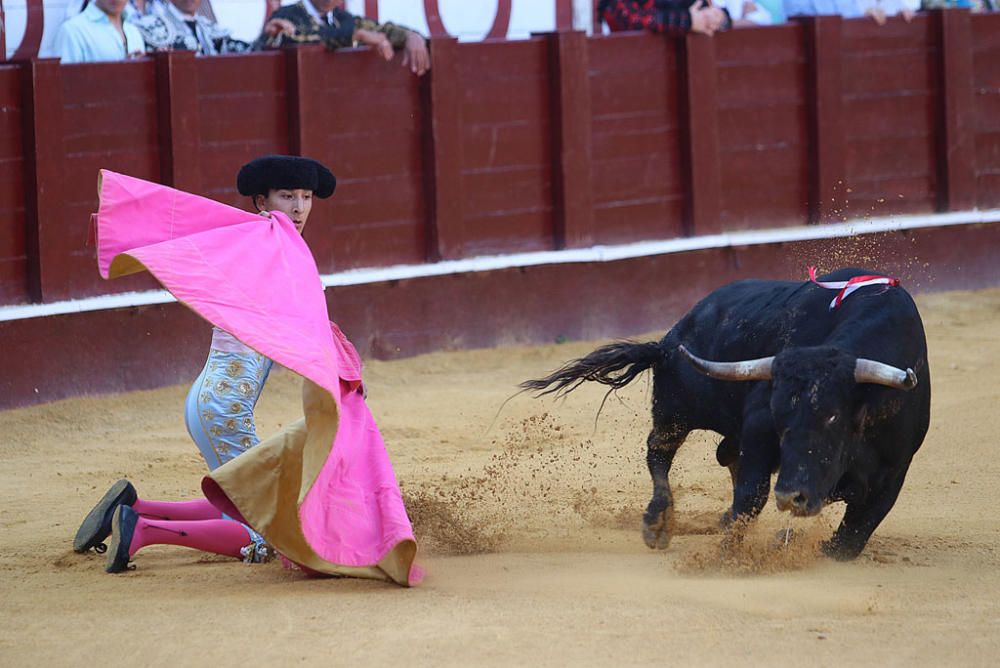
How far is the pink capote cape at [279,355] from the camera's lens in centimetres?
378

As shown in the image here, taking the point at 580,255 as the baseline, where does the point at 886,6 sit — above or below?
above

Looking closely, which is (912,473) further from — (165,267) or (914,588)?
(165,267)

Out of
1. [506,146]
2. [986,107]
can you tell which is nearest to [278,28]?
[506,146]

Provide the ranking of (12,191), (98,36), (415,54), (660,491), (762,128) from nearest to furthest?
1. (660,491)
2. (12,191)
3. (98,36)
4. (415,54)
5. (762,128)

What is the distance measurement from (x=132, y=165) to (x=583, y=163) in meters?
2.35

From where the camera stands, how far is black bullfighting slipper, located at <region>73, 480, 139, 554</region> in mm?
4270

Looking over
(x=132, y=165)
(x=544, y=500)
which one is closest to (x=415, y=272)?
(x=132, y=165)

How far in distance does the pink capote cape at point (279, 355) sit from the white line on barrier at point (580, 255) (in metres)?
2.52

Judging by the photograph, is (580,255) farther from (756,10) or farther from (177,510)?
(177,510)

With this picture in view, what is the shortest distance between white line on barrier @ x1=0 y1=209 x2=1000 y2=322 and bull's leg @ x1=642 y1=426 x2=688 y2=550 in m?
2.54

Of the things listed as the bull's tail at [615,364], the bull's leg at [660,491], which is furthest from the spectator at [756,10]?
the bull's leg at [660,491]

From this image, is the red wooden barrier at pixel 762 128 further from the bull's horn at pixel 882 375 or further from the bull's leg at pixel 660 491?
the bull's horn at pixel 882 375

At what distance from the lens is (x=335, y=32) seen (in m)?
7.20

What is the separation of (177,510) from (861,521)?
1.78 meters
